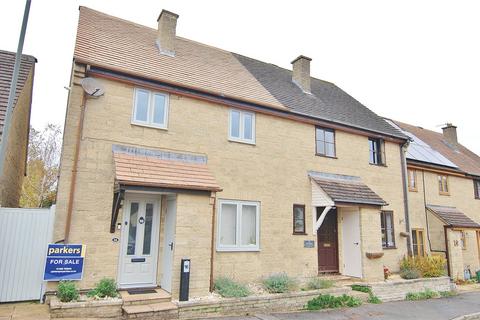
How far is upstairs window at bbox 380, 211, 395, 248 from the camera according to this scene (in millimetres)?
14672

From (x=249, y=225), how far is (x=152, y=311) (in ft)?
14.3

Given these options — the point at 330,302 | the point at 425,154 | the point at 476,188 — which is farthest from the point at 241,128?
the point at 476,188

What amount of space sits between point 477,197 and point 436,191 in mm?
4802

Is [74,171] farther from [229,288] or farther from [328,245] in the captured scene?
[328,245]

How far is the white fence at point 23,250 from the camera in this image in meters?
8.20

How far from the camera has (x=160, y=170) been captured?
372 inches

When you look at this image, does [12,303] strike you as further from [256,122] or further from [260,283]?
[256,122]

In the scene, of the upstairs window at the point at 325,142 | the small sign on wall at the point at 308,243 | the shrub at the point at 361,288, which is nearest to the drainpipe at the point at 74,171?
the small sign on wall at the point at 308,243

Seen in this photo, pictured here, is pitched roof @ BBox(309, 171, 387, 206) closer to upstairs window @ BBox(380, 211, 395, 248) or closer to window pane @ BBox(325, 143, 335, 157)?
window pane @ BBox(325, 143, 335, 157)

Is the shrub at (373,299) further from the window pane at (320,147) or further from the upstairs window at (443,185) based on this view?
the upstairs window at (443,185)

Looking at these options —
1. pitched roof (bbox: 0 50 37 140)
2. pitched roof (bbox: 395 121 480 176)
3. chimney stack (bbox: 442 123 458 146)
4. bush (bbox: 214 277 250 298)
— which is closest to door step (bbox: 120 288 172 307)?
bush (bbox: 214 277 250 298)

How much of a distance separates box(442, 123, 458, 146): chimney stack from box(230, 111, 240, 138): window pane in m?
21.4

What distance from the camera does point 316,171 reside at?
1316 cm

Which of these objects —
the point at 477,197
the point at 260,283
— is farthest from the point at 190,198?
the point at 477,197
